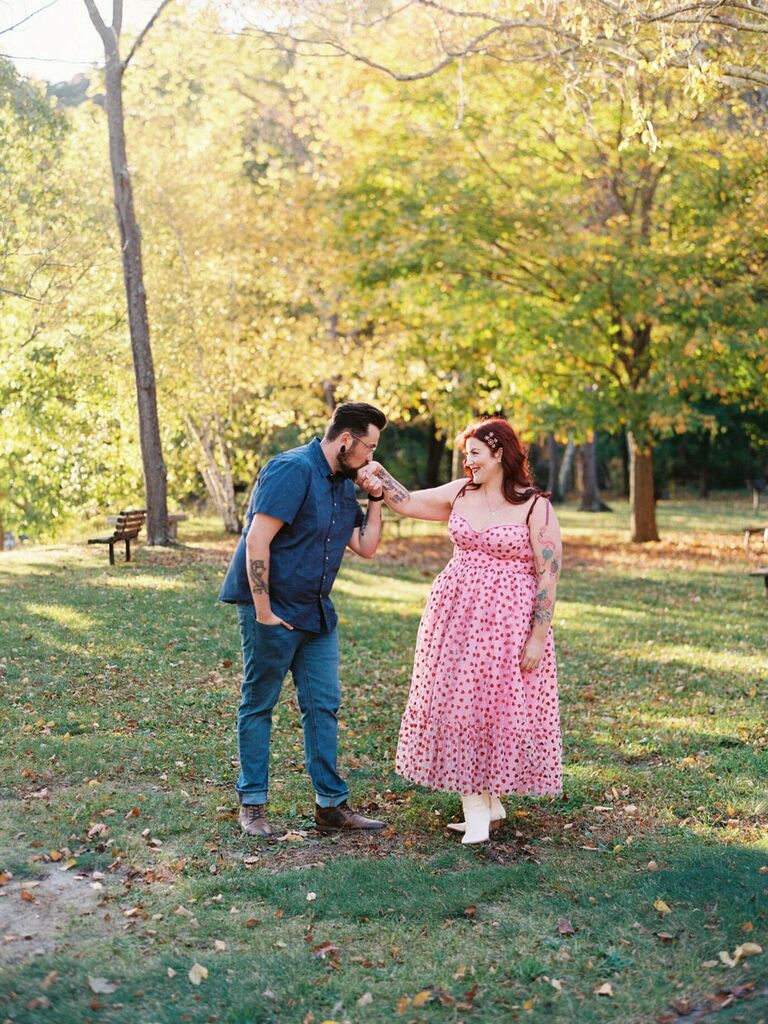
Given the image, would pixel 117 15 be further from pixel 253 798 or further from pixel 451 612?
Answer: pixel 253 798

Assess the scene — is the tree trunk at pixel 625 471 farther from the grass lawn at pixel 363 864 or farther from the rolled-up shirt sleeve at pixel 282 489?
the rolled-up shirt sleeve at pixel 282 489

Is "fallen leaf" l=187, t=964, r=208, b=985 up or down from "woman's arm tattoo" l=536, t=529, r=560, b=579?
down

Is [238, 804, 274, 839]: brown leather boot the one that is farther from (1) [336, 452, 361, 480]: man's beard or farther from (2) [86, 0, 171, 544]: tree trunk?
(2) [86, 0, 171, 544]: tree trunk

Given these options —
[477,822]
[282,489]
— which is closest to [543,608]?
[477,822]

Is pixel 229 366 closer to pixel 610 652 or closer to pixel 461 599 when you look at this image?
pixel 610 652

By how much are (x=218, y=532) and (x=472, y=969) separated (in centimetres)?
2142

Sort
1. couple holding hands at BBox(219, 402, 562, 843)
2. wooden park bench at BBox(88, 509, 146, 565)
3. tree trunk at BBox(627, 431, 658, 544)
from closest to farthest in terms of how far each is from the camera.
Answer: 1. couple holding hands at BBox(219, 402, 562, 843)
2. wooden park bench at BBox(88, 509, 146, 565)
3. tree trunk at BBox(627, 431, 658, 544)

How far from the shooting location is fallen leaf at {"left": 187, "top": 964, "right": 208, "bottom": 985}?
425 cm

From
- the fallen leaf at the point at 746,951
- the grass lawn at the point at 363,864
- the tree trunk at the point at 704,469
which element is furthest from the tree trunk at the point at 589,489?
the fallen leaf at the point at 746,951

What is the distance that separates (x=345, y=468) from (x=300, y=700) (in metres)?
1.24

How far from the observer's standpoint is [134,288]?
19.2 metres

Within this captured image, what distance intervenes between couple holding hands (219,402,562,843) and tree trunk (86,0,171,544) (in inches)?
557

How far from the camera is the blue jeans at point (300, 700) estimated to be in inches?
230

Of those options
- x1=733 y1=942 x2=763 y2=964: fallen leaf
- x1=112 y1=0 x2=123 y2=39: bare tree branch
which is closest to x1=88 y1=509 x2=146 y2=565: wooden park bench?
x1=112 y1=0 x2=123 y2=39: bare tree branch
